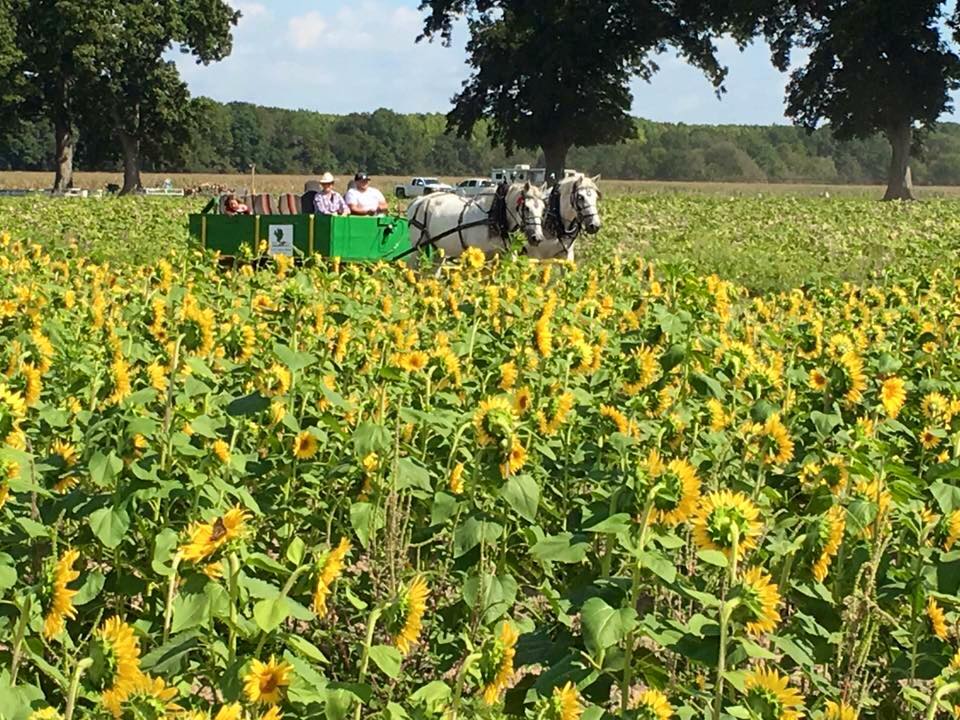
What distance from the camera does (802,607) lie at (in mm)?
3332

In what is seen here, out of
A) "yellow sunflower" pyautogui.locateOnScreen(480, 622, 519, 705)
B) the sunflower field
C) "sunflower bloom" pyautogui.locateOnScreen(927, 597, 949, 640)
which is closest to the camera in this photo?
"yellow sunflower" pyautogui.locateOnScreen(480, 622, 519, 705)

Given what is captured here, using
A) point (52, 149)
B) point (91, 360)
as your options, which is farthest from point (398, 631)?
point (52, 149)

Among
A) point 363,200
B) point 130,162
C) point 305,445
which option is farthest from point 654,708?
point 130,162

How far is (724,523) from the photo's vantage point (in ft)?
7.95

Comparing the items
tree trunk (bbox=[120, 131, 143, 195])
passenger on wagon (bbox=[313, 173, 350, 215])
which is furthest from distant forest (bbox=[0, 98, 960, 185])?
passenger on wagon (bbox=[313, 173, 350, 215])

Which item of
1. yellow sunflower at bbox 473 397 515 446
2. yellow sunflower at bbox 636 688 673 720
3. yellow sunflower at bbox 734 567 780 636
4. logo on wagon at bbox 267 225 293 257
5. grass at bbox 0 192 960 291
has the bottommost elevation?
grass at bbox 0 192 960 291

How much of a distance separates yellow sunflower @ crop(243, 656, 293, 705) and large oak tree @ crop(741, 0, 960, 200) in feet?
146

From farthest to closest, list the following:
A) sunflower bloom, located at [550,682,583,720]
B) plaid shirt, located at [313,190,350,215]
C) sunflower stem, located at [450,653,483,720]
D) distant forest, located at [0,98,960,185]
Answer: distant forest, located at [0,98,960,185]
plaid shirt, located at [313,190,350,215]
sunflower stem, located at [450,653,483,720]
sunflower bloom, located at [550,682,583,720]

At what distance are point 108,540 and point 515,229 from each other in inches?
449

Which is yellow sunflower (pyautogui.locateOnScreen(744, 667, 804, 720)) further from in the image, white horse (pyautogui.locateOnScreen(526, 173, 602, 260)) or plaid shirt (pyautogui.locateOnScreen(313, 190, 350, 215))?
plaid shirt (pyautogui.locateOnScreen(313, 190, 350, 215))

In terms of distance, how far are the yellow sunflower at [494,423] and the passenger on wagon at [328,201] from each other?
12467 mm

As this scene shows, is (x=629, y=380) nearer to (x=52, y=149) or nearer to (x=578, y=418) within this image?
(x=578, y=418)

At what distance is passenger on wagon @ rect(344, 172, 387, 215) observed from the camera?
15.8 meters

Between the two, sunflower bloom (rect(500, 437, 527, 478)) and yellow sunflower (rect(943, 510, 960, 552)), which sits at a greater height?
sunflower bloom (rect(500, 437, 527, 478))
